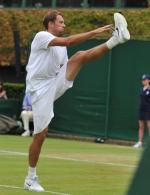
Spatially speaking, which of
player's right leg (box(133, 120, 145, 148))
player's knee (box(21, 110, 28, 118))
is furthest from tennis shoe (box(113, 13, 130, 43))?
player's knee (box(21, 110, 28, 118))

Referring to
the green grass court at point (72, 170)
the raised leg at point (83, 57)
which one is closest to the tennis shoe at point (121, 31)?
the raised leg at point (83, 57)

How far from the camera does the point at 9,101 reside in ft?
70.5

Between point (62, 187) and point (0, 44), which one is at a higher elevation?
point (62, 187)

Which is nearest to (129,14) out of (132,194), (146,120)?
(146,120)

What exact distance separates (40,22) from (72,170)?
1621 centimetres

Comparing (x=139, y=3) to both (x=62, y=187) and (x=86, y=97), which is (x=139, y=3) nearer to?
(x=86, y=97)

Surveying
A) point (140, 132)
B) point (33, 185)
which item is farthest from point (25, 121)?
point (33, 185)

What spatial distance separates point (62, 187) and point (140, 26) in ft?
50.7

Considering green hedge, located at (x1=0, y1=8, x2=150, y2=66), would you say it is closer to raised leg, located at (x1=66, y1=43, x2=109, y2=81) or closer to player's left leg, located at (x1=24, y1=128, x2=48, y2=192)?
raised leg, located at (x1=66, y1=43, x2=109, y2=81)

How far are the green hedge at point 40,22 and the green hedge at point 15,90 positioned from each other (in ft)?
6.72

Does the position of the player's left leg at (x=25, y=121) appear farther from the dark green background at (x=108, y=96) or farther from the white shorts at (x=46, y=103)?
the white shorts at (x=46, y=103)

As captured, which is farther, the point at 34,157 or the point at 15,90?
the point at 15,90

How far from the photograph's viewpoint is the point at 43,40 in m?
7.54

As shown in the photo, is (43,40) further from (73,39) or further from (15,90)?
(15,90)
